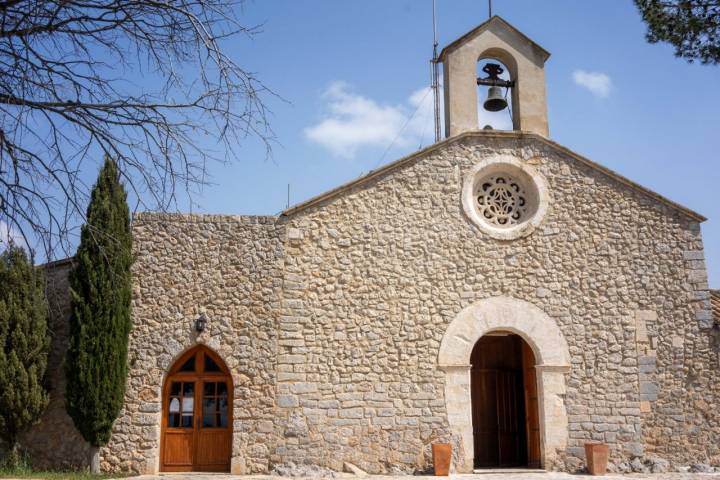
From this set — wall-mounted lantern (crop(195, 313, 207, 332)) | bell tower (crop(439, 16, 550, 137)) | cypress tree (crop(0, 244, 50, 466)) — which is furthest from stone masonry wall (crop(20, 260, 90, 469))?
bell tower (crop(439, 16, 550, 137))

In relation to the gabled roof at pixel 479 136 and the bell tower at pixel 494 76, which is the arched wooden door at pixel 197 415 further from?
the bell tower at pixel 494 76

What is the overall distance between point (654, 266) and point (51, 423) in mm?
10210

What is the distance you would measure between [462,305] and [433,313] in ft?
1.67

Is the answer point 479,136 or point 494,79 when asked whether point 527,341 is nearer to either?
point 479,136

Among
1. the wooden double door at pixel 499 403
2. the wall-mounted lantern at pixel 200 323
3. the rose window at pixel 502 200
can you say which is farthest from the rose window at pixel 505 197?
the wall-mounted lantern at pixel 200 323

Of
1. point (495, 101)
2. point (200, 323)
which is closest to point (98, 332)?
point (200, 323)

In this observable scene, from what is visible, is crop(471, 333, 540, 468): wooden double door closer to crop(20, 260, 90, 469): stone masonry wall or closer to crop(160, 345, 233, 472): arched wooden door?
crop(160, 345, 233, 472): arched wooden door

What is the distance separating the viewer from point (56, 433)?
34.8ft

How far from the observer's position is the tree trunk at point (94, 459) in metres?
10.2

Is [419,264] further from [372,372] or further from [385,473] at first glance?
[385,473]

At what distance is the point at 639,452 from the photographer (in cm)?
1115

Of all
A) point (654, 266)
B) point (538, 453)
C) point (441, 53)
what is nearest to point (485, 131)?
point (441, 53)

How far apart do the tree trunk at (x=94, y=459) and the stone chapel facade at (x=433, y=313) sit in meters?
0.10

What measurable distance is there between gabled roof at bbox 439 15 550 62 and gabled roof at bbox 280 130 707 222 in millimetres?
1489
